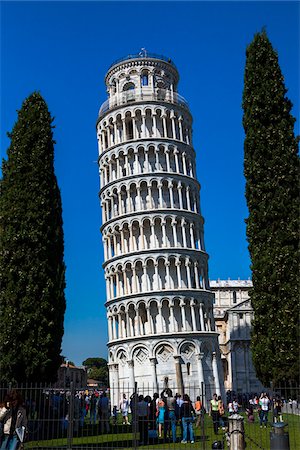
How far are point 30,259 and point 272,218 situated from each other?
9.79 metres

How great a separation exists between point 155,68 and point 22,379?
3958cm

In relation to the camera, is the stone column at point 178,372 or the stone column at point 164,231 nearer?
the stone column at point 178,372

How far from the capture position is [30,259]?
847 inches

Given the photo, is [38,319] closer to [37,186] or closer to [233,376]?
[37,186]

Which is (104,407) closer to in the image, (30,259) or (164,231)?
(30,259)

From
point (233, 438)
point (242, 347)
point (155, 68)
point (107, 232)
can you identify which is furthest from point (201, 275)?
point (233, 438)

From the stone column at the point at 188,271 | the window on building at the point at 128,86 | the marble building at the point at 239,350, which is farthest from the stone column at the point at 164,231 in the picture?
the marble building at the point at 239,350

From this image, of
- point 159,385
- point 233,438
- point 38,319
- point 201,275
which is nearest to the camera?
point 233,438

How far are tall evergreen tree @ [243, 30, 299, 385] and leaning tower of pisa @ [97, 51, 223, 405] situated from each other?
25106mm

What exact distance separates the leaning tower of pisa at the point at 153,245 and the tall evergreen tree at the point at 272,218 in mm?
25106

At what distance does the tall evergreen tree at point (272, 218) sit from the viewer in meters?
17.7

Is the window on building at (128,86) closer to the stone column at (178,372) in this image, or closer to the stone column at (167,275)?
the stone column at (167,275)

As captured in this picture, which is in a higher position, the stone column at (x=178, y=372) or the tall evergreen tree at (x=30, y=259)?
the tall evergreen tree at (x=30, y=259)

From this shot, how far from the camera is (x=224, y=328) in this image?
78.4 meters
